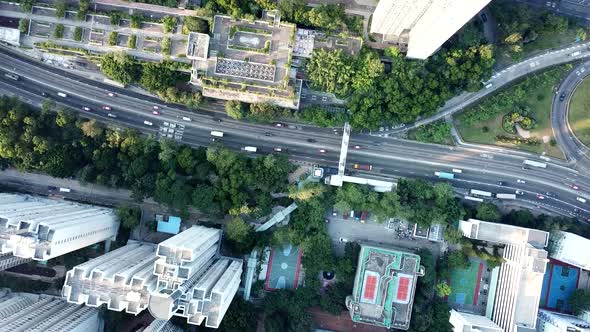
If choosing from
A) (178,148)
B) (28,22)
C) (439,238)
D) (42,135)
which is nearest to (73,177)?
(42,135)

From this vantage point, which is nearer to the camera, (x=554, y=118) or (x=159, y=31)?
(x=159, y=31)

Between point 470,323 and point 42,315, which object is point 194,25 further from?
point 470,323

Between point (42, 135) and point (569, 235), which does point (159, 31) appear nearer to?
point (42, 135)

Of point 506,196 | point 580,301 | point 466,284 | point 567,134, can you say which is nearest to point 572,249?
point 580,301

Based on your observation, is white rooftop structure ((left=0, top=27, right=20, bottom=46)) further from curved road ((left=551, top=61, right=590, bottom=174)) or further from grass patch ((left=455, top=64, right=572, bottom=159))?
curved road ((left=551, top=61, right=590, bottom=174))

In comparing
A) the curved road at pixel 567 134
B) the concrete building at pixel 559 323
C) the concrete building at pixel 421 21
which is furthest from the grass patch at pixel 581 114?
the concrete building at pixel 559 323

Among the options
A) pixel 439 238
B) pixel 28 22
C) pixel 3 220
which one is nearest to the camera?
pixel 3 220

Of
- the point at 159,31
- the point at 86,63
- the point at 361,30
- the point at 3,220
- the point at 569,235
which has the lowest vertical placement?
the point at 3,220
